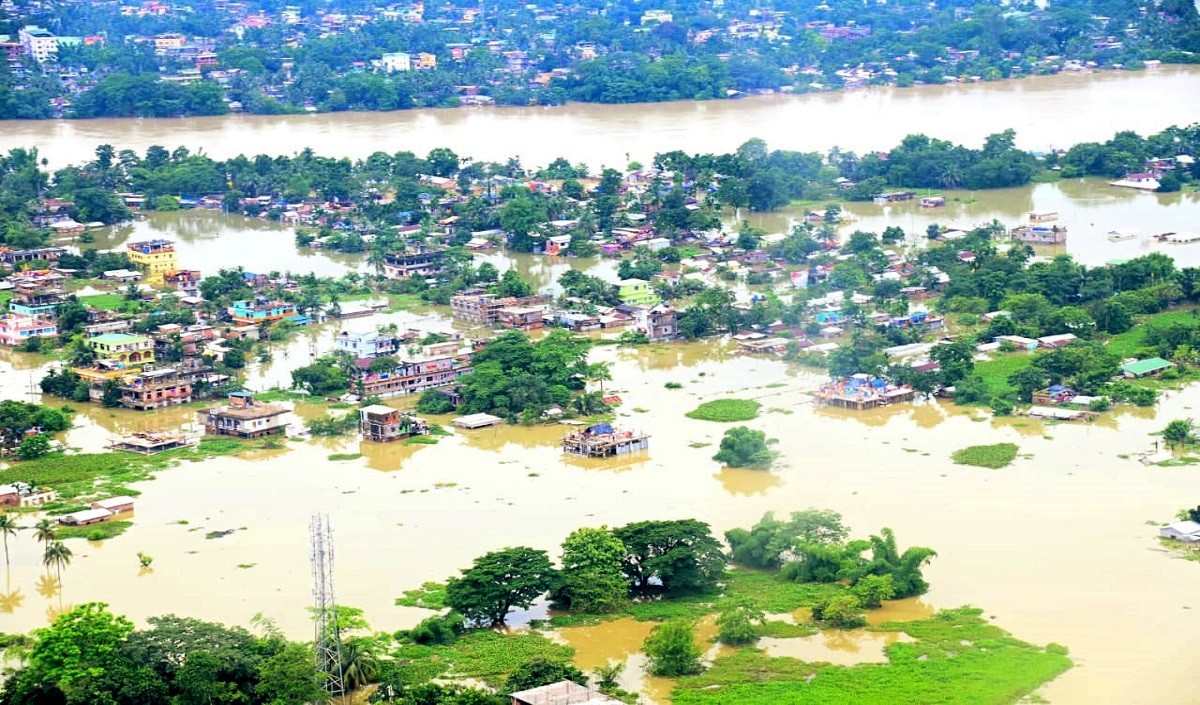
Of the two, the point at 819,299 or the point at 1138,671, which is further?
the point at 819,299

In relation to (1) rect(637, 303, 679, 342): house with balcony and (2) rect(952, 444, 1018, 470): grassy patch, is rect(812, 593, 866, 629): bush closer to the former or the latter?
(2) rect(952, 444, 1018, 470): grassy patch

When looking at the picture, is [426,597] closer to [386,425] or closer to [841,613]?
[841,613]

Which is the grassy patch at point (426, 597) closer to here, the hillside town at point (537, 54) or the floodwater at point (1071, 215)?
the floodwater at point (1071, 215)

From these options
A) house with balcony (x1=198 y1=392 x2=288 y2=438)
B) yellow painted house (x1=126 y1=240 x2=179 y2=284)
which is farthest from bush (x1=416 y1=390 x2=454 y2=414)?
yellow painted house (x1=126 y1=240 x2=179 y2=284)

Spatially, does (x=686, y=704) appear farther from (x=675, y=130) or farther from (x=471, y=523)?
(x=675, y=130)

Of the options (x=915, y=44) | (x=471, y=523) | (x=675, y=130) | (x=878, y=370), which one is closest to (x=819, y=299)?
(x=878, y=370)

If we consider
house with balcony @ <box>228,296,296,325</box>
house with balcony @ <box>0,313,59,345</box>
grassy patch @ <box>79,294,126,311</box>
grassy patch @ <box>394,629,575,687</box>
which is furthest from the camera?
grassy patch @ <box>79,294,126,311</box>
